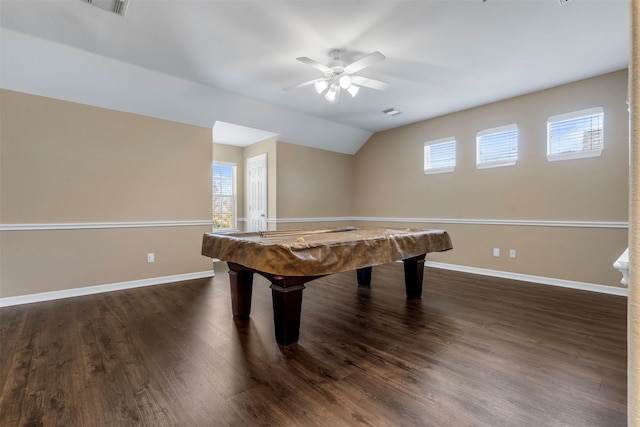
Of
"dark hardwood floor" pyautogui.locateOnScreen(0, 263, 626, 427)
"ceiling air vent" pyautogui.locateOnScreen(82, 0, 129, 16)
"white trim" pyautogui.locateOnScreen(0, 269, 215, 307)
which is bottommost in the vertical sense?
"dark hardwood floor" pyautogui.locateOnScreen(0, 263, 626, 427)

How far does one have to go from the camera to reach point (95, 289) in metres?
3.60

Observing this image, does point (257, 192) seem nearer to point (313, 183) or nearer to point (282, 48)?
point (313, 183)

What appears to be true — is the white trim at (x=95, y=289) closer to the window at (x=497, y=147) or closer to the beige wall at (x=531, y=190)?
the beige wall at (x=531, y=190)

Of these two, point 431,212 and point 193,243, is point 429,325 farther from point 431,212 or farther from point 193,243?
point 193,243

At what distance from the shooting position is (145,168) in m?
3.97

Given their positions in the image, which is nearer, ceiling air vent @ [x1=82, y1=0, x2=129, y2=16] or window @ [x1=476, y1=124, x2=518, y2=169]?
ceiling air vent @ [x1=82, y1=0, x2=129, y2=16]

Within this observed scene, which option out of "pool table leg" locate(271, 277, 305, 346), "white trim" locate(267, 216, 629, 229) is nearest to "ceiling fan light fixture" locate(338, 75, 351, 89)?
"pool table leg" locate(271, 277, 305, 346)

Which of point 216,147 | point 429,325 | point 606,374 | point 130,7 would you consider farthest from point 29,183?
point 606,374

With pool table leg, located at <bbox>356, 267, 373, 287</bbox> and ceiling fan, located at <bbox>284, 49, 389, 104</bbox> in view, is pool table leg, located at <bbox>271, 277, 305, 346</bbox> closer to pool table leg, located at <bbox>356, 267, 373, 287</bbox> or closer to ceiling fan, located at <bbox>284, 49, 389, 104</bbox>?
pool table leg, located at <bbox>356, 267, 373, 287</bbox>

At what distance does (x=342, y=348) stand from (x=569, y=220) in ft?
11.5

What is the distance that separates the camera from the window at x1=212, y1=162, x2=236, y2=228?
20.5 feet

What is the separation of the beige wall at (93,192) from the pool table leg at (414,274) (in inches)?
114

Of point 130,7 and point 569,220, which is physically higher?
point 130,7

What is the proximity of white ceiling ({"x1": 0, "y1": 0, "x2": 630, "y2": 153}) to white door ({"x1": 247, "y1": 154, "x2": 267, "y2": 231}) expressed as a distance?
159cm
